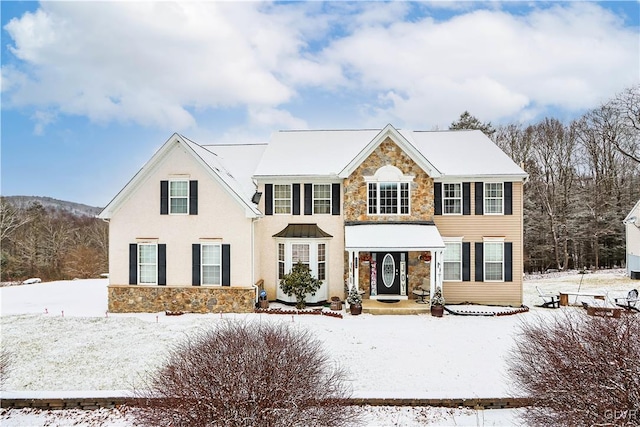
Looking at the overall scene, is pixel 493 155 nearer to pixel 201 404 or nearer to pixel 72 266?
pixel 201 404

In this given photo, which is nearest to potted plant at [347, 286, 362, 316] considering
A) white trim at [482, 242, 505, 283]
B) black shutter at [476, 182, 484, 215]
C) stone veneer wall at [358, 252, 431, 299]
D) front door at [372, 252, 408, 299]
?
stone veneer wall at [358, 252, 431, 299]

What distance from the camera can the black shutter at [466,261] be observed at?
57.4 feet

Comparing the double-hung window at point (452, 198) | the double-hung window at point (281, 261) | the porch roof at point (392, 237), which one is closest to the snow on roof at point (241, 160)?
the double-hung window at point (281, 261)

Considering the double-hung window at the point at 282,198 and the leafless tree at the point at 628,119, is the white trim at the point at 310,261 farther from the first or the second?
the leafless tree at the point at 628,119

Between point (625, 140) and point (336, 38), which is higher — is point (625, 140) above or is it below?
below

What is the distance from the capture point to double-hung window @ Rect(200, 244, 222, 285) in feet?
53.5

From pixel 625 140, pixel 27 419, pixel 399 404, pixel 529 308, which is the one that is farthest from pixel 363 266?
pixel 625 140

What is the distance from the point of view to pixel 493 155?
18.4 metres

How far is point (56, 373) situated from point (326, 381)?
795 cm

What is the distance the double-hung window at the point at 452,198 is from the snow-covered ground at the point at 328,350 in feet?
16.1

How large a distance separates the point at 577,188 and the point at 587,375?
34.7 metres

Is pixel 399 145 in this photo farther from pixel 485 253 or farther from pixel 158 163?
pixel 158 163

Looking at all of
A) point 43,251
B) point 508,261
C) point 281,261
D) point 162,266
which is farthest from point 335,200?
point 43,251

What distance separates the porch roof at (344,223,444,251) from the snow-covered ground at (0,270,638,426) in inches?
110
